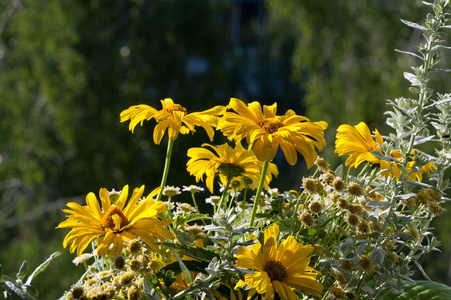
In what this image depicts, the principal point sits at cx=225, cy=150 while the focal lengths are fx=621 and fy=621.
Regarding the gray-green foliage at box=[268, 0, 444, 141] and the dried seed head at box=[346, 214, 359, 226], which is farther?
the gray-green foliage at box=[268, 0, 444, 141]

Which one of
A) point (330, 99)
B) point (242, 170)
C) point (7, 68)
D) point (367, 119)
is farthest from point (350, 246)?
point (7, 68)

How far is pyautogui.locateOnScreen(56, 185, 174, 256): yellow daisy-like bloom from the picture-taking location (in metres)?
0.50

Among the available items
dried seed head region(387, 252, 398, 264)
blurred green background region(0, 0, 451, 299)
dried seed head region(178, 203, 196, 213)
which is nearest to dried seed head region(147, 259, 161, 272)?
dried seed head region(178, 203, 196, 213)

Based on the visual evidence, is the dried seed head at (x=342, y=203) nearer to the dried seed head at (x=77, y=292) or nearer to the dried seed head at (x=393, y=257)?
the dried seed head at (x=393, y=257)

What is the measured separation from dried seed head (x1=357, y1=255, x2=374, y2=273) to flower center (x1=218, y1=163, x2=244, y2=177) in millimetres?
146

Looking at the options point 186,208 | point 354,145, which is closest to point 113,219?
point 186,208

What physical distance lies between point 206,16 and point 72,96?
1890 mm

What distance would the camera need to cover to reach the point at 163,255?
21.4 inches

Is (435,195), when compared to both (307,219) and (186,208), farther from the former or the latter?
(186,208)

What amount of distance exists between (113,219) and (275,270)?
0.46 ft

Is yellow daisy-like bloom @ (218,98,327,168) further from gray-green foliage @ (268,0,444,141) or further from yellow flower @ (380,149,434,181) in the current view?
gray-green foliage @ (268,0,444,141)

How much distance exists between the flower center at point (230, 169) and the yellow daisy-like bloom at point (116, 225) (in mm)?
94

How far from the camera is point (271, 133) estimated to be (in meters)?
0.55

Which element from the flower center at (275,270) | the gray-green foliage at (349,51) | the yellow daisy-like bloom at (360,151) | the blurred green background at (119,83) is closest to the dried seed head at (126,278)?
the flower center at (275,270)
